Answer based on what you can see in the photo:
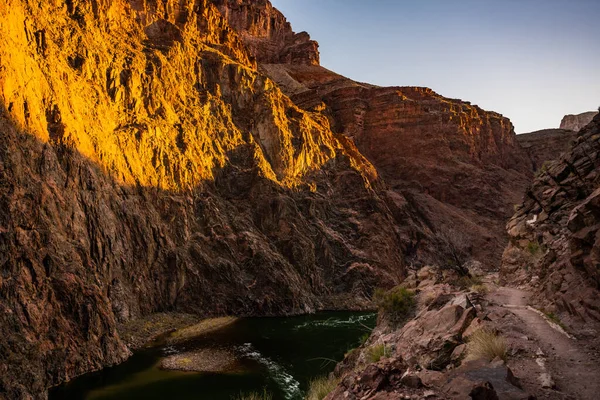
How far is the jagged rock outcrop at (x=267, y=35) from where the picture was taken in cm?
14200

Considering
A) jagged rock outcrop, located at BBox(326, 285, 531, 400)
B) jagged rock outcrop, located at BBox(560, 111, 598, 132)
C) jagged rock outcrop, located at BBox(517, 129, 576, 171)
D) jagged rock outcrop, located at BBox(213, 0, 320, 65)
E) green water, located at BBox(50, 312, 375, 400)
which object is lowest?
green water, located at BBox(50, 312, 375, 400)

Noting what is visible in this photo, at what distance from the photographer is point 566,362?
8258 mm

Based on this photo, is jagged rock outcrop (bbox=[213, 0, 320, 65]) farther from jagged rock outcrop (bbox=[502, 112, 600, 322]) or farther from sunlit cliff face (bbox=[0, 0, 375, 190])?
jagged rock outcrop (bbox=[502, 112, 600, 322])

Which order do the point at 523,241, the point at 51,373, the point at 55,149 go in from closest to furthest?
1. the point at 523,241
2. the point at 51,373
3. the point at 55,149

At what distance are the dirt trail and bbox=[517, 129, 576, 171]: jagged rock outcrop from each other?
125 metres

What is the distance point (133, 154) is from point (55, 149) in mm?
11150

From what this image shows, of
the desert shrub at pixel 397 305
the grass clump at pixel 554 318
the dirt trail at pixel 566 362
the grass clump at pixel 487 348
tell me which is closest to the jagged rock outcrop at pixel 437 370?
the grass clump at pixel 487 348

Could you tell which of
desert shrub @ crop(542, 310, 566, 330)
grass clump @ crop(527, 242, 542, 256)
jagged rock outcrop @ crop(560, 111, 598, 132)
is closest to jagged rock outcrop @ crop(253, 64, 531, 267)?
grass clump @ crop(527, 242, 542, 256)

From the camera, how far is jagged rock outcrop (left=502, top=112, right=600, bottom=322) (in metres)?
→ 10.3

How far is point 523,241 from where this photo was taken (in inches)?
933

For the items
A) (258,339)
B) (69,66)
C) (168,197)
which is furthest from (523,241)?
(69,66)

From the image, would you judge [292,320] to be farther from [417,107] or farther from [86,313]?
[417,107]

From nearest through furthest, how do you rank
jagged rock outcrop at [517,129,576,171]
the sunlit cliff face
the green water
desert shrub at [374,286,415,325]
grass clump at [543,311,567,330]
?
grass clump at [543,311,567,330] < desert shrub at [374,286,415,325] < the green water < the sunlit cliff face < jagged rock outcrop at [517,129,576,171]

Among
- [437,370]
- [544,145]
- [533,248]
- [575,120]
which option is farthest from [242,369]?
[575,120]
